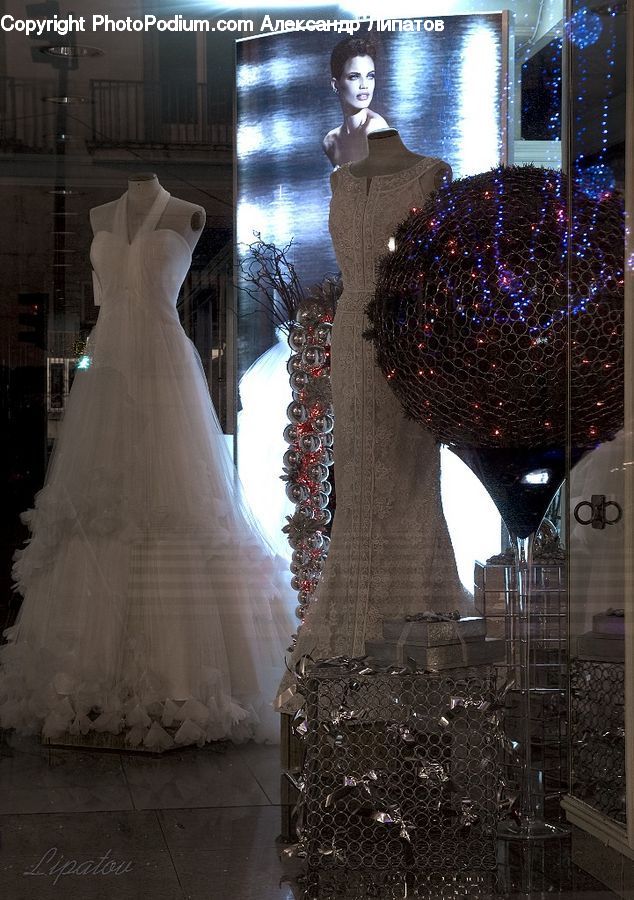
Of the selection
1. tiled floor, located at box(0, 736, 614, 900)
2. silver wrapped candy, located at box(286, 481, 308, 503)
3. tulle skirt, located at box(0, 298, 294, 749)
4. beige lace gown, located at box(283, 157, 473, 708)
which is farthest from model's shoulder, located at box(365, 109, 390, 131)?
tiled floor, located at box(0, 736, 614, 900)

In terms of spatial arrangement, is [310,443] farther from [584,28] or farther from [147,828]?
[584,28]

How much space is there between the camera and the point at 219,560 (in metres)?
3.37

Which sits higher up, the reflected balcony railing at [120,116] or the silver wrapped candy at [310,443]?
the reflected balcony railing at [120,116]

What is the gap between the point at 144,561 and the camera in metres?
3.33

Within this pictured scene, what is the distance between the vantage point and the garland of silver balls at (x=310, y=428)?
131 inches

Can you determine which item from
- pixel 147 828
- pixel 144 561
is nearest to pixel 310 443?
pixel 144 561

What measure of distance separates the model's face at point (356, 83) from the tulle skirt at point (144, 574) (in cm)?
78

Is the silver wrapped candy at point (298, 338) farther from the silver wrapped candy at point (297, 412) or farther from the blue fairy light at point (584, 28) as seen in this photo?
the blue fairy light at point (584, 28)

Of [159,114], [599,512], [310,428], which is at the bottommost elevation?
[599,512]

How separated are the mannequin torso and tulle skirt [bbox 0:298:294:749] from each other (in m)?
0.24

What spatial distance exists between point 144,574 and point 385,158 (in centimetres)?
131

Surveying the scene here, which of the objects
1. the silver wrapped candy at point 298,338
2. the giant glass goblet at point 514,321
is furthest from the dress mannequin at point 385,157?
the silver wrapped candy at point 298,338

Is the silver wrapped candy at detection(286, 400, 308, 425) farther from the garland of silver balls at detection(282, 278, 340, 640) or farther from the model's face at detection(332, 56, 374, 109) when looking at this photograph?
the model's face at detection(332, 56, 374, 109)

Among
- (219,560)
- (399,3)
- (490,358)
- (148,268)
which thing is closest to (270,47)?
(399,3)
